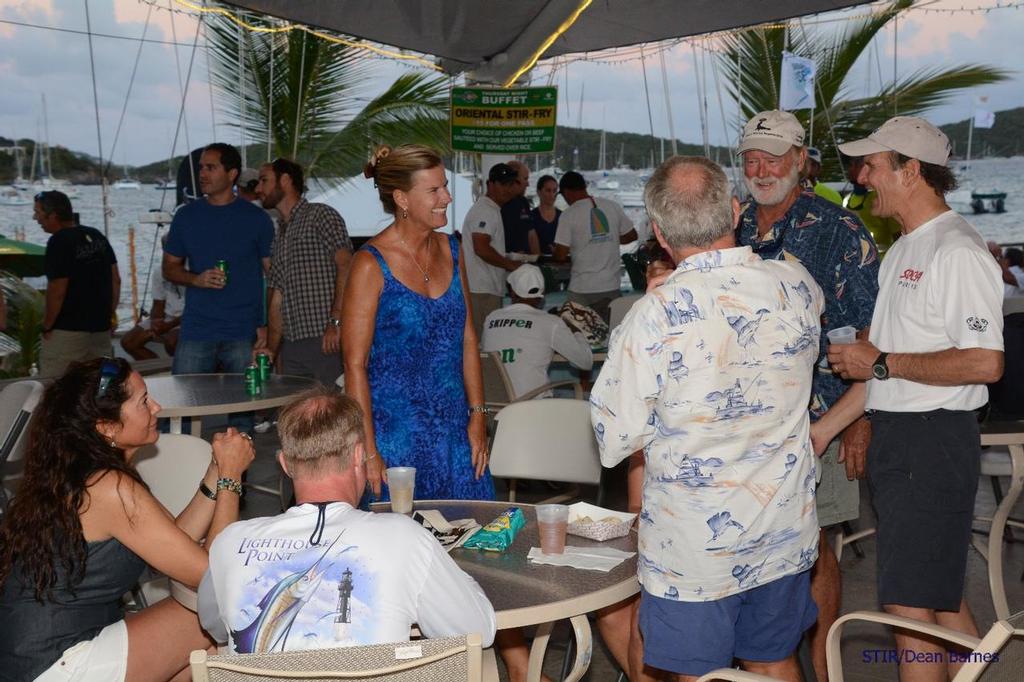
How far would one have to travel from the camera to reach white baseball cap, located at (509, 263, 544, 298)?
18.0 feet

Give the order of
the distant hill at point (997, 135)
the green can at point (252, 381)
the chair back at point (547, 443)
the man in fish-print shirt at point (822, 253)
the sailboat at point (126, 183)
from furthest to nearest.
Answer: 1. the distant hill at point (997, 135)
2. the sailboat at point (126, 183)
3. the green can at point (252, 381)
4. the chair back at point (547, 443)
5. the man in fish-print shirt at point (822, 253)

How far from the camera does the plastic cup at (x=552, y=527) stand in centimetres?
246

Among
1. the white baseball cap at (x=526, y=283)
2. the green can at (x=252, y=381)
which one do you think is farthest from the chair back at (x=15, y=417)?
the white baseball cap at (x=526, y=283)

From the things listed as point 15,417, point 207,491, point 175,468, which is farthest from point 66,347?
point 207,491

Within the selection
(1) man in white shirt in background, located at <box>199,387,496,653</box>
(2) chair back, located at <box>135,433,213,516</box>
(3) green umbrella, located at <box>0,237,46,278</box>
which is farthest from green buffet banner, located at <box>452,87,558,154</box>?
(1) man in white shirt in background, located at <box>199,387,496,653</box>

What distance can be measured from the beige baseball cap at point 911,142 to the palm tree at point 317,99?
745cm

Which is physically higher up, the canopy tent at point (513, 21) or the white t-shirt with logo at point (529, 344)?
the canopy tent at point (513, 21)

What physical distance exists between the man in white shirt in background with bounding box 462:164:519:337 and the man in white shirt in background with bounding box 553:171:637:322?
1.44ft

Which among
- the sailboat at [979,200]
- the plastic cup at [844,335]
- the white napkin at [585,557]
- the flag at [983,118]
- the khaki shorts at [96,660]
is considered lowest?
the khaki shorts at [96,660]

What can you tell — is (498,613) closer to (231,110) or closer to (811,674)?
(811,674)

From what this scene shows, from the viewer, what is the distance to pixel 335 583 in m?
1.90

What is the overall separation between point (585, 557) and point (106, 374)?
121 cm

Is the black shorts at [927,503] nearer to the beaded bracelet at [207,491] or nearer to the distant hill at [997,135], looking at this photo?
the beaded bracelet at [207,491]

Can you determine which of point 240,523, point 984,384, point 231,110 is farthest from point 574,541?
point 231,110
